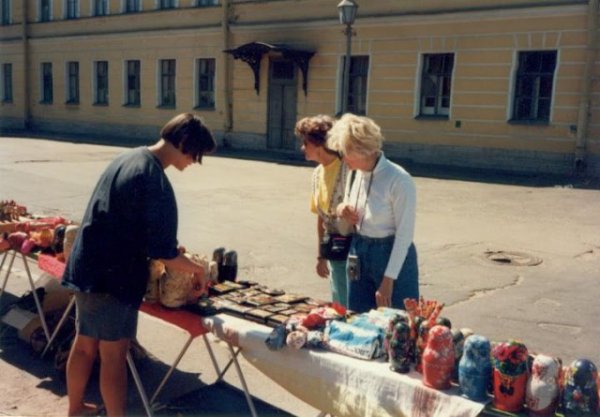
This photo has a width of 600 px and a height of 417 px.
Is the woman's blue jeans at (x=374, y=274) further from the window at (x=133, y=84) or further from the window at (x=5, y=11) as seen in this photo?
the window at (x=5, y=11)

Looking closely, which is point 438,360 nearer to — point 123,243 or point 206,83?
point 123,243

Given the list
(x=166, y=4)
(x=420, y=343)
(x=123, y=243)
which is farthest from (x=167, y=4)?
(x=420, y=343)

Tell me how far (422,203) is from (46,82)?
77.7 ft

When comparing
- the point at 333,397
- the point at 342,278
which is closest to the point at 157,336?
the point at 342,278

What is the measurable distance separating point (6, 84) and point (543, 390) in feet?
113

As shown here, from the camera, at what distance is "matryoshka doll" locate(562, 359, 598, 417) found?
231 centimetres

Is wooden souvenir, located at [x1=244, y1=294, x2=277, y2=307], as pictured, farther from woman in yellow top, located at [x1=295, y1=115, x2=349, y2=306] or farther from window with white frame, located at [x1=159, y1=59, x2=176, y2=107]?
window with white frame, located at [x1=159, y1=59, x2=176, y2=107]

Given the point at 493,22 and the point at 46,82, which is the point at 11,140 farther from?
the point at 493,22

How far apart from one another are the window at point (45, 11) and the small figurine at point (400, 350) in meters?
30.9

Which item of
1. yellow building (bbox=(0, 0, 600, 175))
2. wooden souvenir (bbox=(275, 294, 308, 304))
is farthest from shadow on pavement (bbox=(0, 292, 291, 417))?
yellow building (bbox=(0, 0, 600, 175))

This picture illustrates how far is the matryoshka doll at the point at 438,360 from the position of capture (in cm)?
253

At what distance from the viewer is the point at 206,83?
23.7m

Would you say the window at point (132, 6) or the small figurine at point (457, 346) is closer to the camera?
the small figurine at point (457, 346)

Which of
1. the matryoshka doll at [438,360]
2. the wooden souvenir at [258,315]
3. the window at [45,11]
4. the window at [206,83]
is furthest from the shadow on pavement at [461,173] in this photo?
the window at [45,11]
